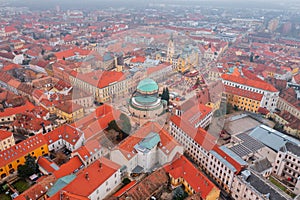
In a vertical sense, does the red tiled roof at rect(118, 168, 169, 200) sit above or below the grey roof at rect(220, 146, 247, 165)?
below

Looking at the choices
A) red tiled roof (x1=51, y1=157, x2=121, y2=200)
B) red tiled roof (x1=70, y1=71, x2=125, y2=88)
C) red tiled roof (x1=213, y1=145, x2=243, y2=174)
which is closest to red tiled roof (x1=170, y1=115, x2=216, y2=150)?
red tiled roof (x1=213, y1=145, x2=243, y2=174)

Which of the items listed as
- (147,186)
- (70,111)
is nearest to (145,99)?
(147,186)

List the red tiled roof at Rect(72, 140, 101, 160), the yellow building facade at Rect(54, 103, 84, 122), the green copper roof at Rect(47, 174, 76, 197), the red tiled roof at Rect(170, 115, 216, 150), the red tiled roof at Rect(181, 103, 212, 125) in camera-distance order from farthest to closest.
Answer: the yellow building facade at Rect(54, 103, 84, 122) < the red tiled roof at Rect(181, 103, 212, 125) < the red tiled roof at Rect(170, 115, 216, 150) < the red tiled roof at Rect(72, 140, 101, 160) < the green copper roof at Rect(47, 174, 76, 197)

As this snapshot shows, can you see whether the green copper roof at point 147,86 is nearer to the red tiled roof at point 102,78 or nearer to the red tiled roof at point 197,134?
the red tiled roof at point 197,134

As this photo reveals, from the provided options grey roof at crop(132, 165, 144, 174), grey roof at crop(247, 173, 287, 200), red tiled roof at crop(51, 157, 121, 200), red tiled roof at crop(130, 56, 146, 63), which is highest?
red tiled roof at crop(130, 56, 146, 63)

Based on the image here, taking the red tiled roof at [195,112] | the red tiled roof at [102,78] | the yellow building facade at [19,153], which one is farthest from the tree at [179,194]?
the red tiled roof at [102,78]

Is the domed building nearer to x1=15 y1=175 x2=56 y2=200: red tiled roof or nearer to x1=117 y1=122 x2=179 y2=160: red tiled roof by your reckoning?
x1=117 y1=122 x2=179 y2=160: red tiled roof
